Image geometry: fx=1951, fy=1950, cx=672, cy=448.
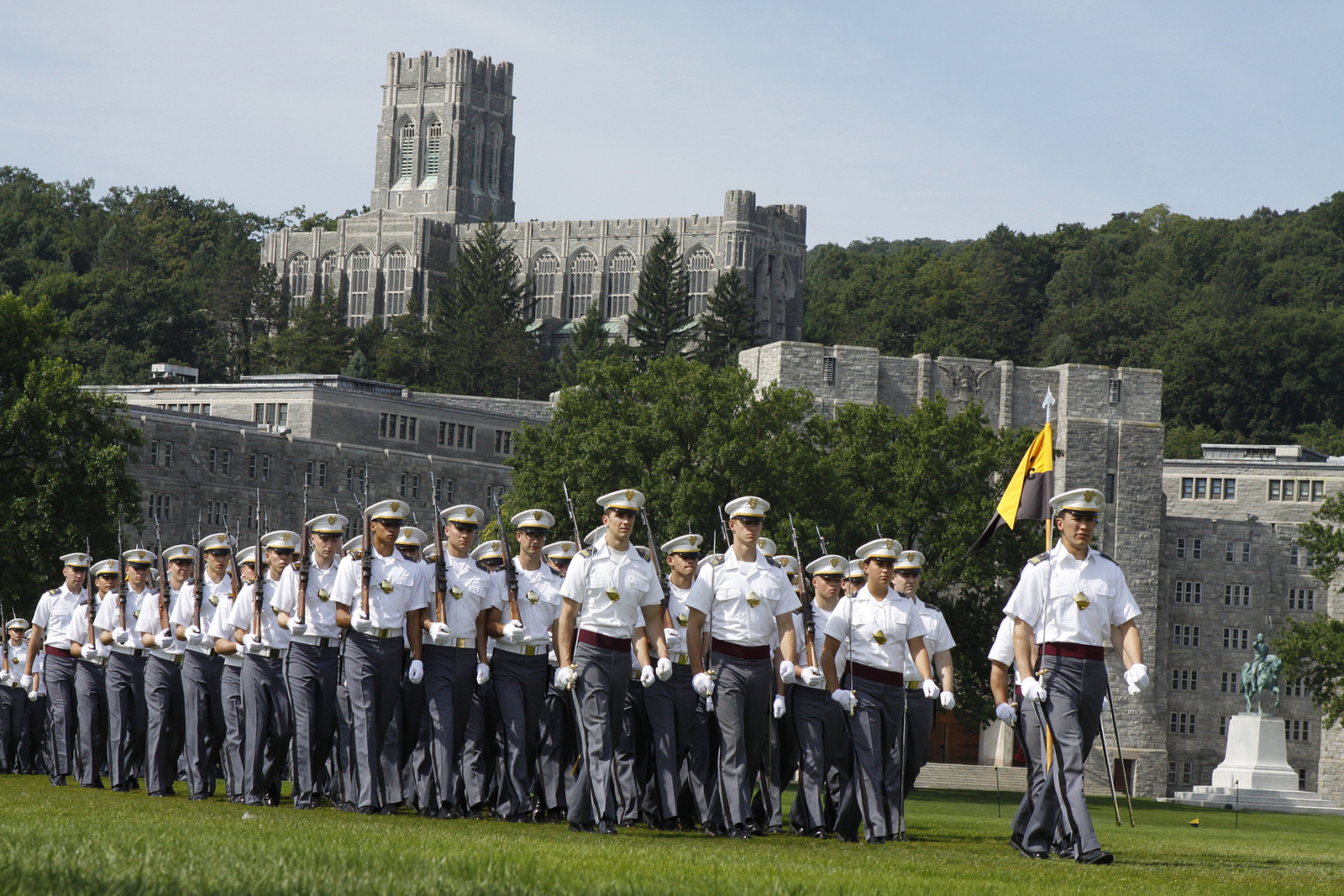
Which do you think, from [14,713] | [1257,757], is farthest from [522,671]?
[1257,757]

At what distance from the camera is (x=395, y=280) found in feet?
597

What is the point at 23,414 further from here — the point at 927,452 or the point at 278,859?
the point at 278,859

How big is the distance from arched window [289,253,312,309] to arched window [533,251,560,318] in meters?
21.2

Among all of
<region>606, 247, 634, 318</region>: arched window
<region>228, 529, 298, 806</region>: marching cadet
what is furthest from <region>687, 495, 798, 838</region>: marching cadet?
<region>606, 247, 634, 318</region>: arched window

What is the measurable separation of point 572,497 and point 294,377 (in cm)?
4772

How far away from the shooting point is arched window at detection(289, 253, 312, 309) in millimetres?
183125

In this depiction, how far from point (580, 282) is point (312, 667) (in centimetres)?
16691

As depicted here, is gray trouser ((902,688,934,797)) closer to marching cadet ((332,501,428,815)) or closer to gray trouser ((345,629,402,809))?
marching cadet ((332,501,428,815))

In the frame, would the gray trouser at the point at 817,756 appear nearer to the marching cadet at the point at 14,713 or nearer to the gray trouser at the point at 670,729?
the gray trouser at the point at 670,729

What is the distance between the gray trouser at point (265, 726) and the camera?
58.5 feet

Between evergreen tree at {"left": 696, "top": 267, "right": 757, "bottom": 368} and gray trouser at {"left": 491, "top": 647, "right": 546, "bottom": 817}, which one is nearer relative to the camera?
gray trouser at {"left": 491, "top": 647, "right": 546, "bottom": 817}

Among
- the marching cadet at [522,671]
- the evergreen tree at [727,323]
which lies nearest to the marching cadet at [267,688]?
the marching cadet at [522,671]

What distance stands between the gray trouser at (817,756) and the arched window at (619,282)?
6436 inches

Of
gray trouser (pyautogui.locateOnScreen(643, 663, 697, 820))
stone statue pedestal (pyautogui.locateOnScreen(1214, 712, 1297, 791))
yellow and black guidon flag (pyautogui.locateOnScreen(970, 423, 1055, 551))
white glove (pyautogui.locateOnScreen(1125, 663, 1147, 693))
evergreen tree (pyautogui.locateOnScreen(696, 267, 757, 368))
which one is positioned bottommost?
stone statue pedestal (pyautogui.locateOnScreen(1214, 712, 1297, 791))
